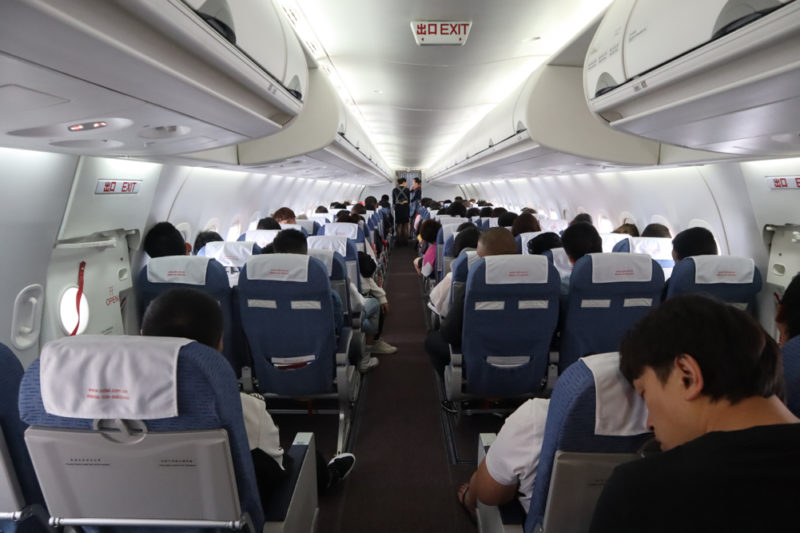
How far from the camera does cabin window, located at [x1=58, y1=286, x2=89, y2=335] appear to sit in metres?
2.96

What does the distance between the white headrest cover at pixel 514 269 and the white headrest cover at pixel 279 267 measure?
1257 millimetres

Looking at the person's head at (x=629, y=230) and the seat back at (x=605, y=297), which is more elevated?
the person's head at (x=629, y=230)

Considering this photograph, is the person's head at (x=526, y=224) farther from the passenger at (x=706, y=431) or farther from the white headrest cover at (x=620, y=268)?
the passenger at (x=706, y=431)

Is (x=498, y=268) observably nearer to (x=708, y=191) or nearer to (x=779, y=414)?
(x=779, y=414)

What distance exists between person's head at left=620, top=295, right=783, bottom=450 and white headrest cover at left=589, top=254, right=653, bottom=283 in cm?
190

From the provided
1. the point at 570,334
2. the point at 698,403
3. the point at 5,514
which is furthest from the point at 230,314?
the point at 698,403

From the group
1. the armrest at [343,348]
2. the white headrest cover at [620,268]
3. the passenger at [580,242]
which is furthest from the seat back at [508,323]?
the armrest at [343,348]

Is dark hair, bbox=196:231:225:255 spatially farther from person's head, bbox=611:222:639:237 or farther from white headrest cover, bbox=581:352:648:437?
person's head, bbox=611:222:639:237

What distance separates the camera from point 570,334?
10.3 ft

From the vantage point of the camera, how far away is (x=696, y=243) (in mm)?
3680

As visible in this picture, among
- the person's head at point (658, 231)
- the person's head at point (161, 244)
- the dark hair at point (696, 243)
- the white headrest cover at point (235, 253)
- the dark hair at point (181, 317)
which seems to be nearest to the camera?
the dark hair at point (181, 317)

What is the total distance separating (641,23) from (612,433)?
1661 millimetres

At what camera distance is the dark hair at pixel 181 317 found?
1631mm

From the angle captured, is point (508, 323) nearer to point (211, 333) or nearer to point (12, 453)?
point (211, 333)
